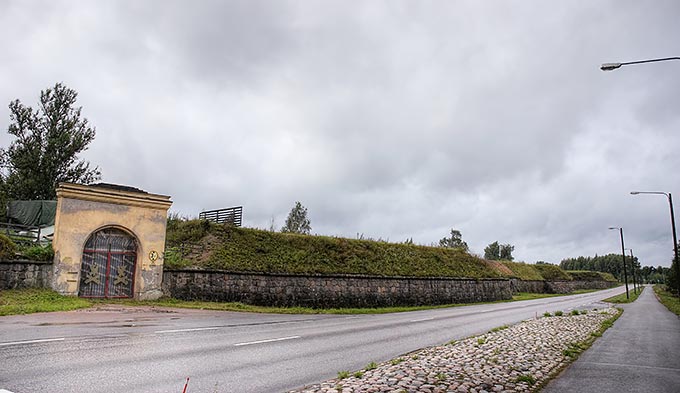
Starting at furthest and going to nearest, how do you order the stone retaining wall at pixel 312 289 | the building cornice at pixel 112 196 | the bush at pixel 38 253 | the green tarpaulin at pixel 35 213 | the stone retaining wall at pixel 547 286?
the stone retaining wall at pixel 547 286 < the green tarpaulin at pixel 35 213 < the stone retaining wall at pixel 312 289 < the building cornice at pixel 112 196 < the bush at pixel 38 253

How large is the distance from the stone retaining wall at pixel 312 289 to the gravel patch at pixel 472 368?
13.9 m

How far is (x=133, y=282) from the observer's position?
21.6 meters

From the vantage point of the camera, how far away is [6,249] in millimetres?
18500

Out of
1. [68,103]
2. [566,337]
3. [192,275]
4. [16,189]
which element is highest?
[68,103]

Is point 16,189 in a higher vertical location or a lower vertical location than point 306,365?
higher

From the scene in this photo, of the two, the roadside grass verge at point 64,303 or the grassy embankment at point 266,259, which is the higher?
the grassy embankment at point 266,259

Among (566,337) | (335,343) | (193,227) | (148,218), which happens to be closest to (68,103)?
(193,227)

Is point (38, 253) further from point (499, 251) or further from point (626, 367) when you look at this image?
point (499, 251)

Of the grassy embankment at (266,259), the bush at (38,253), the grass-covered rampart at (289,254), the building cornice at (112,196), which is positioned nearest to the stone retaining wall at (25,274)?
the bush at (38,253)

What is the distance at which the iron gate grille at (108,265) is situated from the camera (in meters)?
20.4

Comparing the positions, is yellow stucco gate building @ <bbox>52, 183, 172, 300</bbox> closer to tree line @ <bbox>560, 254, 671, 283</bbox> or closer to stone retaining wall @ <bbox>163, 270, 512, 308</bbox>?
stone retaining wall @ <bbox>163, 270, 512, 308</bbox>

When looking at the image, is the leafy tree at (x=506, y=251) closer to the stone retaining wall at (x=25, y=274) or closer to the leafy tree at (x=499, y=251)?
the leafy tree at (x=499, y=251)

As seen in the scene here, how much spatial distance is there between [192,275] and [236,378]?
16375 millimetres

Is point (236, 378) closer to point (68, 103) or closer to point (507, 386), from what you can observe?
point (507, 386)
